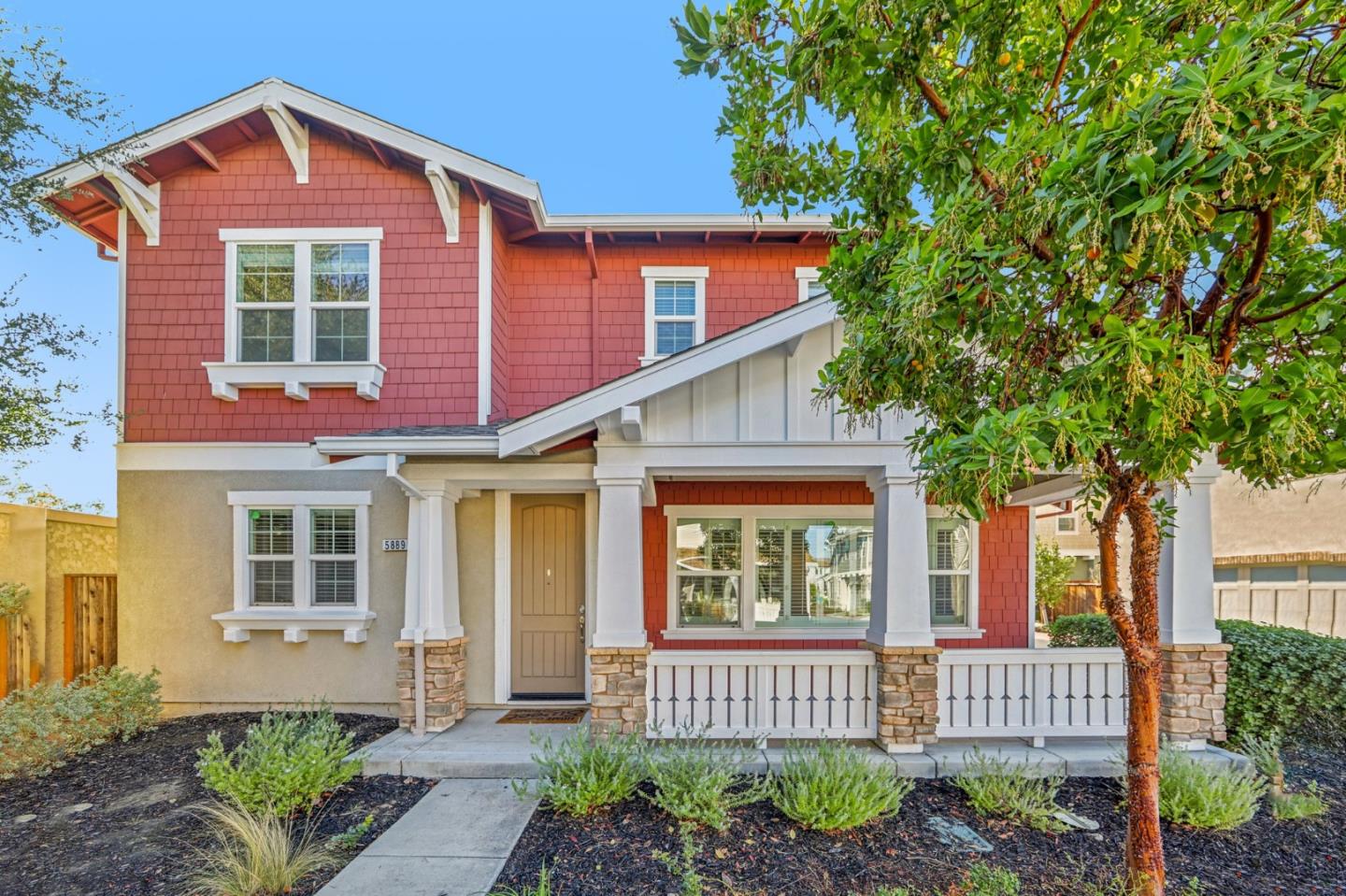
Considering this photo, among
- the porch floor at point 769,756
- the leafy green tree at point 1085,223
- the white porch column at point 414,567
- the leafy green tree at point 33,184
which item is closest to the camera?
the leafy green tree at point 1085,223

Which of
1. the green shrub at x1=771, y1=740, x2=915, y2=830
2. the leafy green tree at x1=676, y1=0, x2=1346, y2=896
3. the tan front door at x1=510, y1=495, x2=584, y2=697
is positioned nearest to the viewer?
the leafy green tree at x1=676, y1=0, x2=1346, y2=896

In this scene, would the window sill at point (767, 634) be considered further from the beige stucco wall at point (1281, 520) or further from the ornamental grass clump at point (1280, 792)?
the beige stucco wall at point (1281, 520)

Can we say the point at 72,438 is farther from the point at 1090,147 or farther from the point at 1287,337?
the point at 1287,337

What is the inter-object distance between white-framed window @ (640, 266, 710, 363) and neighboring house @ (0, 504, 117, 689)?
718 centimetres

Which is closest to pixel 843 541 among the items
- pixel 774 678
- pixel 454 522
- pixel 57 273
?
pixel 774 678

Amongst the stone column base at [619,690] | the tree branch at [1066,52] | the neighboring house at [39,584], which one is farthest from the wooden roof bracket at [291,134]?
the tree branch at [1066,52]

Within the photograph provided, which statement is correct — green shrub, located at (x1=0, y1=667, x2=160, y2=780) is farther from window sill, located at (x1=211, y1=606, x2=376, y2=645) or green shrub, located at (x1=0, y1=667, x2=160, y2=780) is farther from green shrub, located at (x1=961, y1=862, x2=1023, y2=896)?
green shrub, located at (x1=961, y1=862, x2=1023, y2=896)

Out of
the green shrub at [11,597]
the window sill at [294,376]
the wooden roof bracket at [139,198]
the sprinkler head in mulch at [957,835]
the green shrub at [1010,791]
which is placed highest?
the wooden roof bracket at [139,198]

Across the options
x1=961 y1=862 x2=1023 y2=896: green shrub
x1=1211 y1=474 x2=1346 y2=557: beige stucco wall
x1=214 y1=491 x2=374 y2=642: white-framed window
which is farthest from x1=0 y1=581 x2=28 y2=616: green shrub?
x1=1211 y1=474 x2=1346 y2=557: beige stucco wall

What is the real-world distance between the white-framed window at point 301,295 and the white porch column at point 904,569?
17.8 ft

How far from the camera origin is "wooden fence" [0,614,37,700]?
6758 mm

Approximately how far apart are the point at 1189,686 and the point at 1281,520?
810 cm

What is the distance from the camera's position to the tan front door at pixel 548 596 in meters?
7.10

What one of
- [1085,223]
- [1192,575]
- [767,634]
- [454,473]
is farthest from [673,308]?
[1085,223]
